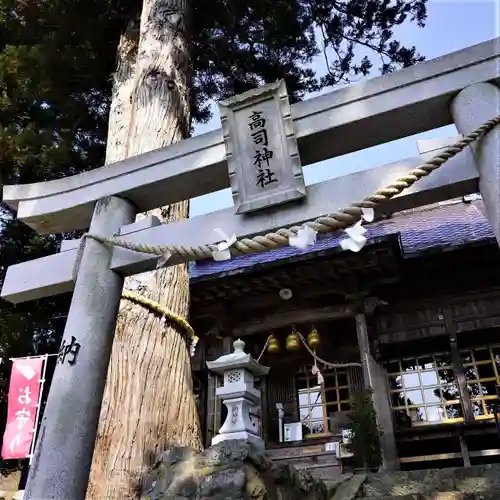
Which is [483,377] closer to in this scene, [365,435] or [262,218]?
[365,435]

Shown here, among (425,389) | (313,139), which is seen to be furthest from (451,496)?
(425,389)

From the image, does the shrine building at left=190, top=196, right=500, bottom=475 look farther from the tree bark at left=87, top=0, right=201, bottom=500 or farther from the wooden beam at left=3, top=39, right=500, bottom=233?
the wooden beam at left=3, top=39, right=500, bottom=233

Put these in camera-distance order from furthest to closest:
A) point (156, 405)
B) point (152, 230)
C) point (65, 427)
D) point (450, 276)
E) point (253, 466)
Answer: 1. point (450, 276)
2. point (156, 405)
3. point (253, 466)
4. point (152, 230)
5. point (65, 427)

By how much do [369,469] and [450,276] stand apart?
3.46 meters

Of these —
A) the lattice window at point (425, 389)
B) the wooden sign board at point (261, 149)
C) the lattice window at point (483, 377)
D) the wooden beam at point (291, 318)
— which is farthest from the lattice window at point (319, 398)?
the wooden sign board at point (261, 149)

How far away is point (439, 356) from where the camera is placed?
8.18 metres

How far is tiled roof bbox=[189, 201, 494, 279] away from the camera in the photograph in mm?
7634

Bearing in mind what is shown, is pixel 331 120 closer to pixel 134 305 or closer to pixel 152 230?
pixel 152 230

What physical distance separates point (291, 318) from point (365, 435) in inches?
101

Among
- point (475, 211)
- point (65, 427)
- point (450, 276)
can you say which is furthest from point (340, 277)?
point (65, 427)

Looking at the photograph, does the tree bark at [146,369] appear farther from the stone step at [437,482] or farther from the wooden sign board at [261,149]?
the wooden sign board at [261,149]

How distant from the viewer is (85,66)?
804cm

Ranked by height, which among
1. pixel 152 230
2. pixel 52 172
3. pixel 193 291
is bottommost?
pixel 152 230

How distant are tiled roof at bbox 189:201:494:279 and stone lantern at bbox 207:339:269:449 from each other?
278 cm
